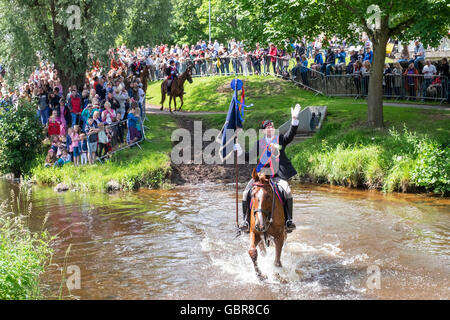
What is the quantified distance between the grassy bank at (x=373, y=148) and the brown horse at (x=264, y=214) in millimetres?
7664

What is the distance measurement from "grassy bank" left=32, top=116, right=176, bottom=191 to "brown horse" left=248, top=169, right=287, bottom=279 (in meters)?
9.83

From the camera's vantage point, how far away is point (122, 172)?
65.7 feet

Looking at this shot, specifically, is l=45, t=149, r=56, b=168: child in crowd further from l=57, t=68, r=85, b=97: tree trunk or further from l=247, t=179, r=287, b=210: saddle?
l=247, t=179, r=287, b=210: saddle

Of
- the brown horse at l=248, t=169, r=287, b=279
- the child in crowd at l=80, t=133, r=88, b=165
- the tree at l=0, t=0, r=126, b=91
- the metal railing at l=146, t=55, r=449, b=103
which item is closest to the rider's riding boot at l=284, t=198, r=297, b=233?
the brown horse at l=248, t=169, r=287, b=279

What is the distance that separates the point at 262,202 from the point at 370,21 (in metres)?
10.6

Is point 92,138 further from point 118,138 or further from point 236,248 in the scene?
point 236,248

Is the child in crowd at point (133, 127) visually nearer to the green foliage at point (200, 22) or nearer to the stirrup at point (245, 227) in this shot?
the stirrup at point (245, 227)

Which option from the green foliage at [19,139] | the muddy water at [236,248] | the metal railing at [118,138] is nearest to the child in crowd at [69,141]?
the metal railing at [118,138]

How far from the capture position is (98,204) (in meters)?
17.5

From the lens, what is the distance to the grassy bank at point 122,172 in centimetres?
1980

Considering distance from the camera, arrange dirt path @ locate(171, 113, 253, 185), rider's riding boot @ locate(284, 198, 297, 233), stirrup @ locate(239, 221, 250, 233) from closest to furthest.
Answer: rider's riding boot @ locate(284, 198, 297, 233)
stirrup @ locate(239, 221, 250, 233)
dirt path @ locate(171, 113, 253, 185)

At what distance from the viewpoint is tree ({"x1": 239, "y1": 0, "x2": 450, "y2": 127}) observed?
1777 centimetres

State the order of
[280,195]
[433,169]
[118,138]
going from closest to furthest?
1. [280,195]
2. [433,169]
3. [118,138]

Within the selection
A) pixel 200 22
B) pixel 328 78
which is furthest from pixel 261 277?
pixel 200 22
